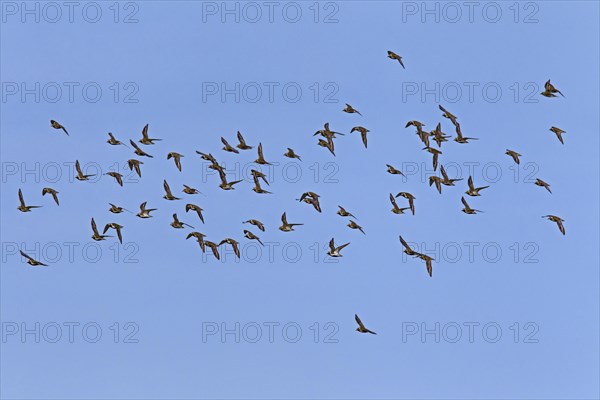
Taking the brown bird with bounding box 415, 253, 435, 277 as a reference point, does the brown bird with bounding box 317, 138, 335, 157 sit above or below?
above

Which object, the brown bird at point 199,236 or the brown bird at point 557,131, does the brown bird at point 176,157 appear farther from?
the brown bird at point 557,131

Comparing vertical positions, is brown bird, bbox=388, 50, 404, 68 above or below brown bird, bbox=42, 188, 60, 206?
above

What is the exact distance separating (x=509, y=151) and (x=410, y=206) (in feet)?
22.1

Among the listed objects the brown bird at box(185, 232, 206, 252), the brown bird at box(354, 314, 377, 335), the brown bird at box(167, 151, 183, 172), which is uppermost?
the brown bird at box(167, 151, 183, 172)

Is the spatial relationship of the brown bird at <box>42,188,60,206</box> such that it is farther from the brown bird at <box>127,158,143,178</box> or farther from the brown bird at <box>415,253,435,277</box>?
the brown bird at <box>415,253,435,277</box>

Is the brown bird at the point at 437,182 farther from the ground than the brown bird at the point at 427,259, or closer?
farther from the ground

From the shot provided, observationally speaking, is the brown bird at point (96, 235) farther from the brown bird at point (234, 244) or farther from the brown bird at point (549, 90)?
the brown bird at point (549, 90)

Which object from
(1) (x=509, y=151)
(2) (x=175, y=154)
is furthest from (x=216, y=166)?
(1) (x=509, y=151)

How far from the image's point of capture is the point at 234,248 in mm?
95938

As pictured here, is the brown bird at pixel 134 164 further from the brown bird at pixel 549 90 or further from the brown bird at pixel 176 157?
the brown bird at pixel 549 90

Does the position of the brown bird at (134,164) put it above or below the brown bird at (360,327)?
above

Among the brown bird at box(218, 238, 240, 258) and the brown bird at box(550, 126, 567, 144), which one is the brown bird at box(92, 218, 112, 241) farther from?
the brown bird at box(550, 126, 567, 144)

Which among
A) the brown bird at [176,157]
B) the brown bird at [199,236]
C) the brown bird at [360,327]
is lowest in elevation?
the brown bird at [360,327]

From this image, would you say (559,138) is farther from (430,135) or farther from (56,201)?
(56,201)
